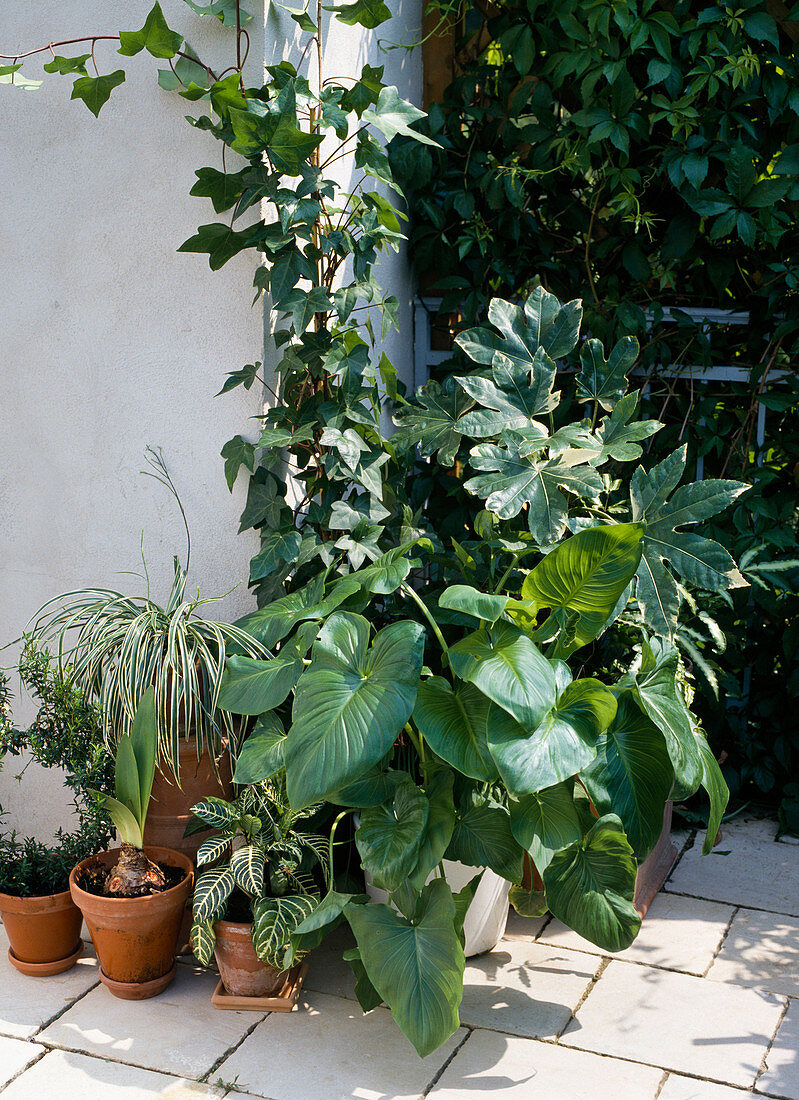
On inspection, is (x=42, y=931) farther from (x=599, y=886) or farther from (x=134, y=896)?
(x=599, y=886)

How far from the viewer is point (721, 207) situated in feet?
9.25

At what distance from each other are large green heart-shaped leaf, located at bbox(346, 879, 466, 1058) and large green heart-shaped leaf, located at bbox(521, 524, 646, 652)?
1.89 feet

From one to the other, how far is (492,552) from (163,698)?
2.60 ft

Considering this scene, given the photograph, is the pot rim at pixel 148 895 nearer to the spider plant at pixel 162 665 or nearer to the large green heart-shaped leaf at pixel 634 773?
the spider plant at pixel 162 665

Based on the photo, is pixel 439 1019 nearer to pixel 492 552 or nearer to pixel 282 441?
pixel 492 552

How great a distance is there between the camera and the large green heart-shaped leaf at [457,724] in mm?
1913

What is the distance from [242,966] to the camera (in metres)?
2.24

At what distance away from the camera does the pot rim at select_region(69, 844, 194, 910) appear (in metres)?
2.22

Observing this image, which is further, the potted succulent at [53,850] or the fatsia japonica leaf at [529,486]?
the potted succulent at [53,850]

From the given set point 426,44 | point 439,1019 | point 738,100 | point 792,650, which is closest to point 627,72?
point 738,100

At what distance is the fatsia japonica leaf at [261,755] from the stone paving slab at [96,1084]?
0.59 meters

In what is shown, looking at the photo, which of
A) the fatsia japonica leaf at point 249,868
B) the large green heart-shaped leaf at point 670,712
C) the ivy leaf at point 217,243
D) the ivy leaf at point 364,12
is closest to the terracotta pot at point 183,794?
the fatsia japonica leaf at point 249,868

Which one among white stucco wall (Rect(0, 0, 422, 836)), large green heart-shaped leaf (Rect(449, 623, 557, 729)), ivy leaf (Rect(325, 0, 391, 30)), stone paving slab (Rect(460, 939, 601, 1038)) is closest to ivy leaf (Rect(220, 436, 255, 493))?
white stucco wall (Rect(0, 0, 422, 836))

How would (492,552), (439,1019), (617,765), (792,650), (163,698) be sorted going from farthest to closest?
(792,650) < (492,552) < (163,698) < (617,765) < (439,1019)
